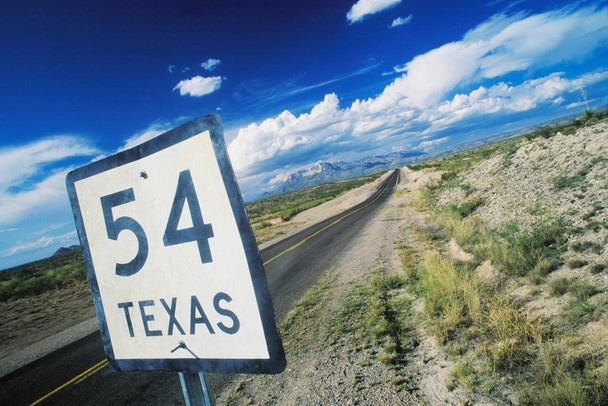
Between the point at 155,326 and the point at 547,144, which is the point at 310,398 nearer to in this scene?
the point at 155,326

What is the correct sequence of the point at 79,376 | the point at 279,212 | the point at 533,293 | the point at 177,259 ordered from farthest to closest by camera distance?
the point at 279,212, the point at 79,376, the point at 533,293, the point at 177,259

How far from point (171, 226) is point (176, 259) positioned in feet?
0.40

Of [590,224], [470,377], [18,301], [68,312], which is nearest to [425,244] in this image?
[590,224]

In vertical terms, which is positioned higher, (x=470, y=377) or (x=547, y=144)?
(x=547, y=144)

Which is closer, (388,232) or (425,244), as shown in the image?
(425,244)

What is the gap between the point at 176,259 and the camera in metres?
1.02

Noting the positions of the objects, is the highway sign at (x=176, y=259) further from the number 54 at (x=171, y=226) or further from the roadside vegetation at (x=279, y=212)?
the roadside vegetation at (x=279, y=212)

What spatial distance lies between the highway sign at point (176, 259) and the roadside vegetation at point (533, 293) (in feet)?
11.4

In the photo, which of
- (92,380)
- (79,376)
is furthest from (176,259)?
(79,376)

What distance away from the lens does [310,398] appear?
12.5 feet

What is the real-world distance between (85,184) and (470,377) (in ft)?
14.1

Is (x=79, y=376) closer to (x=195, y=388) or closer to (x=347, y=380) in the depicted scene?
(x=347, y=380)

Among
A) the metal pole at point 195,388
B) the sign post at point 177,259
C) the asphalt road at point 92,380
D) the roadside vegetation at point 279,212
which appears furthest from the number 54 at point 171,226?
the roadside vegetation at point 279,212

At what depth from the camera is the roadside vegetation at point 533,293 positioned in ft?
10.1
